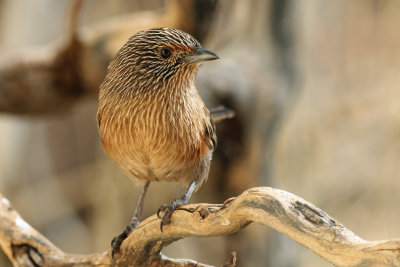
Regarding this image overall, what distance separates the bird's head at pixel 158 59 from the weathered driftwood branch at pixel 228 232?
2.47 feet

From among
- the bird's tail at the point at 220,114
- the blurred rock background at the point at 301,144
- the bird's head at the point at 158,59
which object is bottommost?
the blurred rock background at the point at 301,144

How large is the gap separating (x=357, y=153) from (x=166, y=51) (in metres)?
5.66

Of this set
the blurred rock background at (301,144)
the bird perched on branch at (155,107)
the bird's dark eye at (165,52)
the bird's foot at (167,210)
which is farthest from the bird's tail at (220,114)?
the blurred rock background at (301,144)

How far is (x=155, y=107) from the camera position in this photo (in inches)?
124

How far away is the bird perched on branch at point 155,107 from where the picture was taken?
3094 millimetres

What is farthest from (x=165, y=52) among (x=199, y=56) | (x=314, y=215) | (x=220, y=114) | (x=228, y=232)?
(x=314, y=215)

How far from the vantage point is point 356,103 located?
8.20 metres

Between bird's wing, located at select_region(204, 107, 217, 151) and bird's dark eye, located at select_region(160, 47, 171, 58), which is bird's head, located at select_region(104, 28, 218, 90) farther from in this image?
bird's wing, located at select_region(204, 107, 217, 151)

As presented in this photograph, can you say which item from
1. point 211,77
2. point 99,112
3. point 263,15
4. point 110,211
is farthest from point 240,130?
point 110,211

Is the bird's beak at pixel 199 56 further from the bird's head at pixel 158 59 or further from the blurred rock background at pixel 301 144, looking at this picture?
the blurred rock background at pixel 301 144

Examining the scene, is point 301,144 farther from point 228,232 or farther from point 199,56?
point 228,232

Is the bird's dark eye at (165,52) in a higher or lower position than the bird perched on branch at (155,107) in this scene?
A: higher

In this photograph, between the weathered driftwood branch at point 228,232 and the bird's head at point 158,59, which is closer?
the weathered driftwood branch at point 228,232

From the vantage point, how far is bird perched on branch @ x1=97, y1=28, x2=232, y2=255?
122 inches
